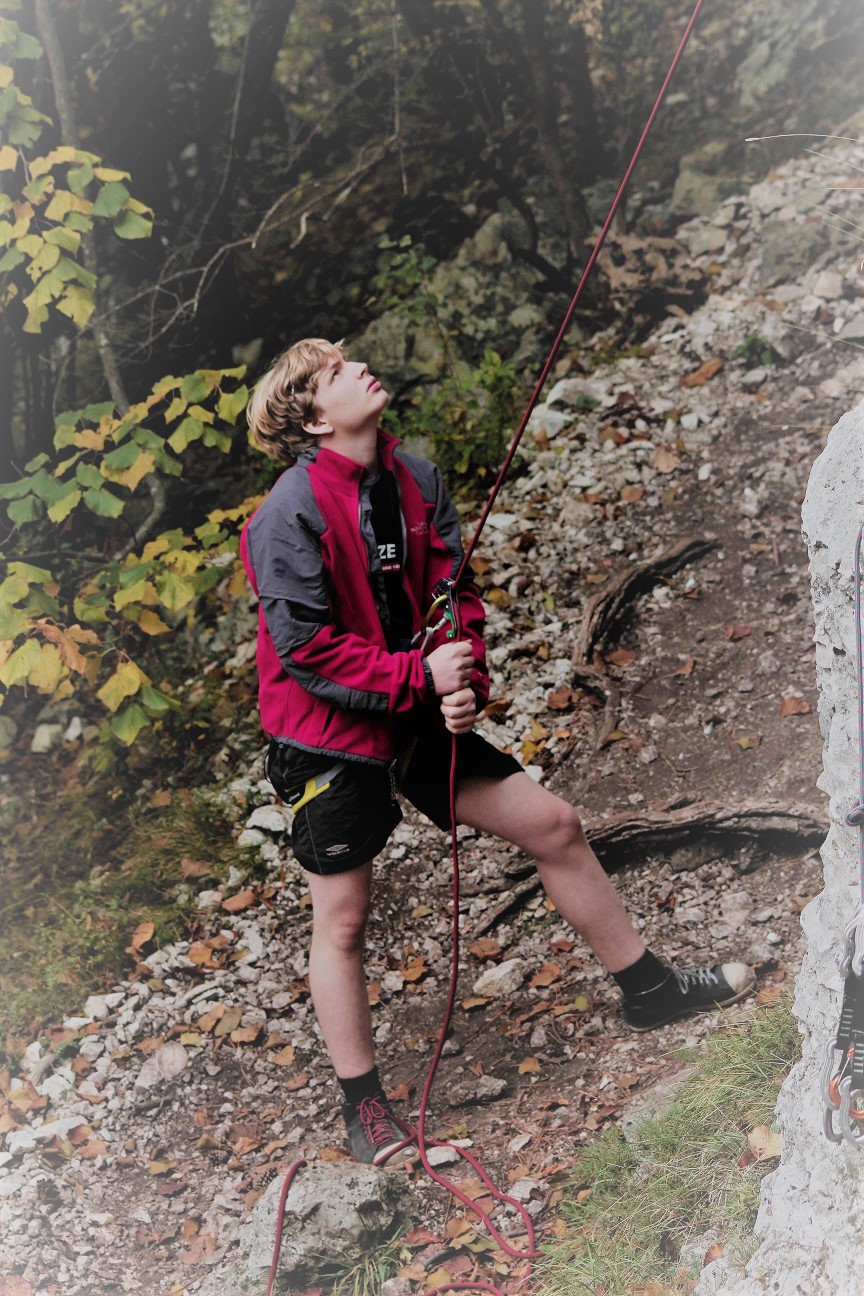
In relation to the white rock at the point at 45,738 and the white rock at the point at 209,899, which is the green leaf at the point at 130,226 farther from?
the white rock at the point at 209,899

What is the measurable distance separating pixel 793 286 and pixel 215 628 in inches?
109

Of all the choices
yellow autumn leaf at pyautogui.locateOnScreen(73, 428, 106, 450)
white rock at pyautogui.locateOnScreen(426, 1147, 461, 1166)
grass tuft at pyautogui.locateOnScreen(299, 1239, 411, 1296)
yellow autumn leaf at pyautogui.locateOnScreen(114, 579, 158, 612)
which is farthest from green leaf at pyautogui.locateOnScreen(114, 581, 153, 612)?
grass tuft at pyautogui.locateOnScreen(299, 1239, 411, 1296)

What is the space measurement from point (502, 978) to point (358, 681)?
50.0 inches

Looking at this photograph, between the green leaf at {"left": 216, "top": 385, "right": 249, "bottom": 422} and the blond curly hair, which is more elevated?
the blond curly hair

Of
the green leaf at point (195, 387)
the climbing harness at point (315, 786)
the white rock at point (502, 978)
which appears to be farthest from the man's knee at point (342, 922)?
the green leaf at point (195, 387)

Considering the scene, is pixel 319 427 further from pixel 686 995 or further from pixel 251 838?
pixel 251 838

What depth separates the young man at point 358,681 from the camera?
211cm

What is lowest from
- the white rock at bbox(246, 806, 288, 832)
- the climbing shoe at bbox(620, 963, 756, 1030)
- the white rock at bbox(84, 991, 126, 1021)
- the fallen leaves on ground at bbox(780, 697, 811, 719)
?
the white rock at bbox(84, 991, 126, 1021)

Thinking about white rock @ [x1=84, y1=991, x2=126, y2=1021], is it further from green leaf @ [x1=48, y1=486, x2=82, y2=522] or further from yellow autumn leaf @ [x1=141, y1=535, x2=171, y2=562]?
green leaf @ [x1=48, y1=486, x2=82, y2=522]

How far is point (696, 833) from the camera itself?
304 centimetres

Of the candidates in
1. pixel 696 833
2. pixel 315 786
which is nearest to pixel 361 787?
pixel 315 786

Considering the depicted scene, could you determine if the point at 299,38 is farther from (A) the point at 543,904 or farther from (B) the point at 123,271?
(A) the point at 543,904

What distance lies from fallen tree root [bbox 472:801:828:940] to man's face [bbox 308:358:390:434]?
144 centimetres

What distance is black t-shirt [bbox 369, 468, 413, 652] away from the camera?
2.25 metres
